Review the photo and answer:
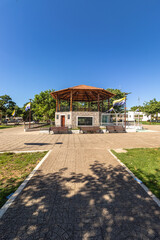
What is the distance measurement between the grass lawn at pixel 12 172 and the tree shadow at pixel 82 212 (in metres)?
0.47

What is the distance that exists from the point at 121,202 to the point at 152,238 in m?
0.89

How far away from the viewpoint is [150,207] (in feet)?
8.72

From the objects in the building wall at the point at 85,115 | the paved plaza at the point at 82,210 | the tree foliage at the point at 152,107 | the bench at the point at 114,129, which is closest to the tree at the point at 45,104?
the building wall at the point at 85,115

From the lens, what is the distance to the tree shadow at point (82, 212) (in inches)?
79.8

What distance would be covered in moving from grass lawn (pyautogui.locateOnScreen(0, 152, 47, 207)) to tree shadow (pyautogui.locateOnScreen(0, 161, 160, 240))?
0.47 meters

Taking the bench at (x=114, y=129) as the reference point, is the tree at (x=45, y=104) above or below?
above

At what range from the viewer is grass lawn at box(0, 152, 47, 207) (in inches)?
131

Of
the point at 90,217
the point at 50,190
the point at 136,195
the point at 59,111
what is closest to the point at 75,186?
the point at 50,190

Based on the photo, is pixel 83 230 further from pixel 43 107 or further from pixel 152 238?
pixel 43 107

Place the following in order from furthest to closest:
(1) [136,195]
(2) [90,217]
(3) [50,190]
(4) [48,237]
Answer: (3) [50,190] → (1) [136,195] → (2) [90,217] → (4) [48,237]

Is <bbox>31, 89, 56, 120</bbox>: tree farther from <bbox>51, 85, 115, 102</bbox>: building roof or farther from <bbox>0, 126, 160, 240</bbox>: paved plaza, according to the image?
<bbox>0, 126, 160, 240</bbox>: paved plaza

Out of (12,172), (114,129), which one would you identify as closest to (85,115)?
(114,129)

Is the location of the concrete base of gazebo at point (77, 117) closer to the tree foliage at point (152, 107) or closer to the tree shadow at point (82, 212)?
the tree shadow at point (82, 212)

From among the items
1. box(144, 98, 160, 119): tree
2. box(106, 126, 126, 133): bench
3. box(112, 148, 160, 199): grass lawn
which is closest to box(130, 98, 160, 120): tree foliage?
box(144, 98, 160, 119): tree
